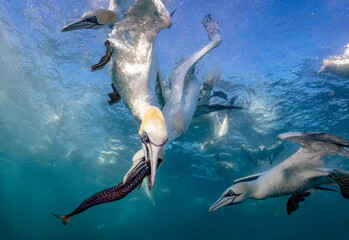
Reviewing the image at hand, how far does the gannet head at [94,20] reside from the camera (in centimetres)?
193

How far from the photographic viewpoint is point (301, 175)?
2.47m

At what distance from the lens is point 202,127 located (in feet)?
43.0

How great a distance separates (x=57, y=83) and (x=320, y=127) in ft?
67.2

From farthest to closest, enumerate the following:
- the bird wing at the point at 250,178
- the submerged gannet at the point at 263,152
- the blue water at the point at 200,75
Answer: the submerged gannet at the point at 263,152 → the blue water at the point at 200,75 → the bird wing at the point at 250,178

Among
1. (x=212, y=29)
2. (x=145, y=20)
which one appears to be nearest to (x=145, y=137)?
(x=145, y=20)

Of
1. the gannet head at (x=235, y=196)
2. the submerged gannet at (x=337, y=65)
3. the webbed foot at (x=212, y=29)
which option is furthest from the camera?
the submerged gannet at (x=337, y=65)

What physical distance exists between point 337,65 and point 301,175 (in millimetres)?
8791

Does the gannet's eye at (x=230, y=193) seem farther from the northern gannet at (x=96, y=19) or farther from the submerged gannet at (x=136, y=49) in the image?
the northern gannet at (x=96, y=19)

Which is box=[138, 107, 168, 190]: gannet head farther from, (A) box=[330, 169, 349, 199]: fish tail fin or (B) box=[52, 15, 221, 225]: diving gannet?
(A) box=[330, 169, 349, 199]: fish tail fin

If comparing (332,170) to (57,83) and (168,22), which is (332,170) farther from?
(57,83)

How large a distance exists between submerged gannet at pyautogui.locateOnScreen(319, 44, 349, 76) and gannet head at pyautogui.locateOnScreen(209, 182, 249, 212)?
8899 millimetres

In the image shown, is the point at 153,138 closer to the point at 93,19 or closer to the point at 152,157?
the point at 152,157

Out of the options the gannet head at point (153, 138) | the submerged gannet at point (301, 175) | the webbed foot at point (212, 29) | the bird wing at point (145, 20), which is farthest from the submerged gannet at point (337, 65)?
the gannet head at point (153, 138)

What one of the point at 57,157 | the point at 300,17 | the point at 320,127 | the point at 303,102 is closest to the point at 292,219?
the point at 320,127
